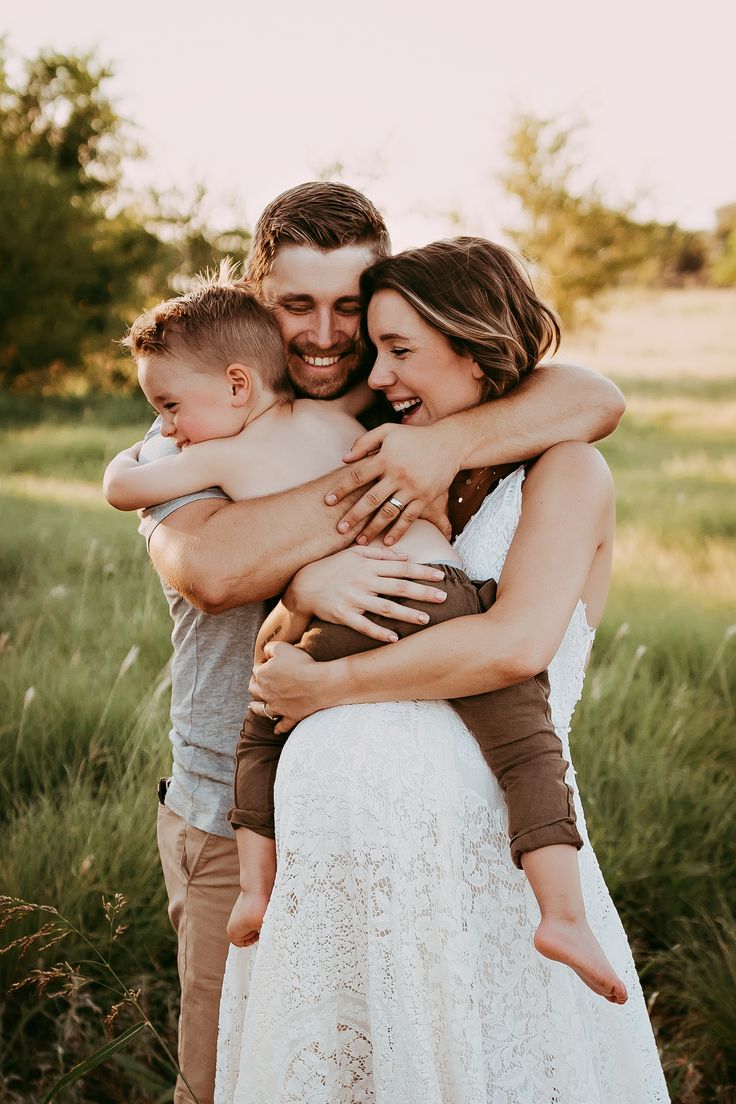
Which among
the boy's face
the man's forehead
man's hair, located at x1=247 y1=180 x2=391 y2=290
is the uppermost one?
man's hair, located at x1=247 y1=180 x2=391 y2=290

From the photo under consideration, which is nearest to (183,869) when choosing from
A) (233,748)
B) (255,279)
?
(233,748)

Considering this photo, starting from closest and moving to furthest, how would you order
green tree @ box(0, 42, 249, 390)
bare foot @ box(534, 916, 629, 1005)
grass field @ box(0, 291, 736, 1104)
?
bare foot @ box(534, 916, 629, 1005)
grass field @ box(0, 291, 736, 1104)
green tree @ box(0, 42, 249, 390)

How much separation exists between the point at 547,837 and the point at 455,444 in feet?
3.07

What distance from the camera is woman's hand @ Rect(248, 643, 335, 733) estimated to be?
2086mm

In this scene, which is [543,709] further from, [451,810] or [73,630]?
[73,630]

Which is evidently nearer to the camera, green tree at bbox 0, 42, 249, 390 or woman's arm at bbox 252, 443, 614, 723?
woman's arm at bbox 252, 443, 614, 723

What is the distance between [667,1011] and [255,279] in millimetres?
2809

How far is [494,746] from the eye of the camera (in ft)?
6.73

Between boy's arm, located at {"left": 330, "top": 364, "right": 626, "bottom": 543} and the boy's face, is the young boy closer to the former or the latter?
the boy's face

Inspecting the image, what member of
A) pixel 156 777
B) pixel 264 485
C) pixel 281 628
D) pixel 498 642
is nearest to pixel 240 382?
pixel 264 485

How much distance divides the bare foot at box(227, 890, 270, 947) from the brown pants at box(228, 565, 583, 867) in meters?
0.14

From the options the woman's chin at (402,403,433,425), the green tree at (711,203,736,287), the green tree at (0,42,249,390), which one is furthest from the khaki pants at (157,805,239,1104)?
the green tree at (711,203,736,287)

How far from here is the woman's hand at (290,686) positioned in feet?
6.84

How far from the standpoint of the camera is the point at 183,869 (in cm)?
249
